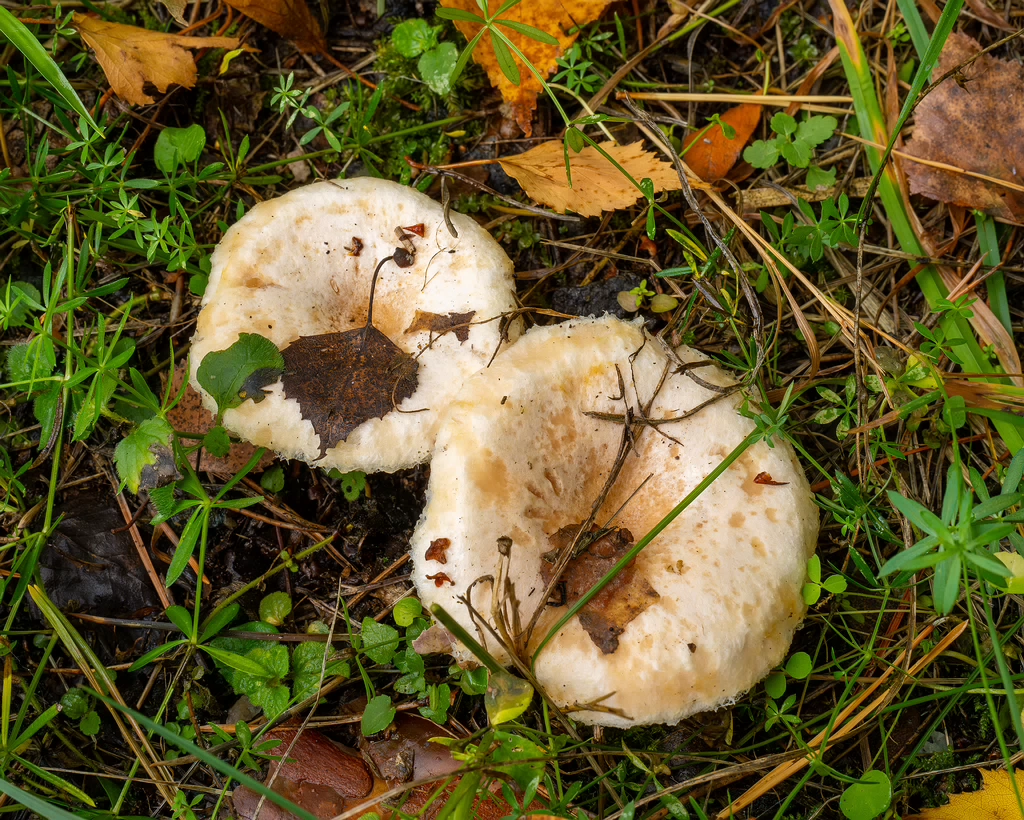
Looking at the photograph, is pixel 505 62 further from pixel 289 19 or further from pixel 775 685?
pixel 775 685

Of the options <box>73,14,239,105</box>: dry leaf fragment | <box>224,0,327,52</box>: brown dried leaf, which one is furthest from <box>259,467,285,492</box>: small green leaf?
<box>224,0,327,52</box>: brown dried leaf

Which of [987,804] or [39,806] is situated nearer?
[39,806]

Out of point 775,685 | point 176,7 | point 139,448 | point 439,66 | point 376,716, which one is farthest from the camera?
point 176,7

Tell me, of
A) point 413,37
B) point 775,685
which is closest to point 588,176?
point 413,37

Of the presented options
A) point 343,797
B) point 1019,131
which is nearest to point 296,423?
point 343,797

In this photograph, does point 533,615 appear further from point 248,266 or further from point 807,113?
point 807,113
